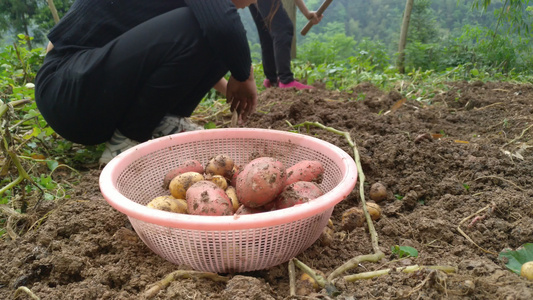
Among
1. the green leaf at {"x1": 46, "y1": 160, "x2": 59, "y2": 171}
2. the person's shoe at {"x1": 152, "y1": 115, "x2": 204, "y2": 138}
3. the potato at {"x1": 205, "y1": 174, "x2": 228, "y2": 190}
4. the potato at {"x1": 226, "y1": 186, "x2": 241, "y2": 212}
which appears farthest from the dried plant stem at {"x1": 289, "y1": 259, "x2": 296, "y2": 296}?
the green leaf at {"x1": 46, "y1": 160, "x2": 59, "y2": 171}

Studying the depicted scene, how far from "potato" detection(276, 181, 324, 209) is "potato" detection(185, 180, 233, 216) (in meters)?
0.17

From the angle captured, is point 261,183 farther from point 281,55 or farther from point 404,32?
point 404,32

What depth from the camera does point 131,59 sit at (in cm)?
170

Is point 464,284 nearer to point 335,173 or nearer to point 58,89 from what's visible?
point 335,173

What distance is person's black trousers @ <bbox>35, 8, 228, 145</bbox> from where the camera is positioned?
170 centimetres

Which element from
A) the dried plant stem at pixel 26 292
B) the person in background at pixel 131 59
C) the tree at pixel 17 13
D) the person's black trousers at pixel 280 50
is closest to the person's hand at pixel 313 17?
the person's black trousers at pixel 280 50

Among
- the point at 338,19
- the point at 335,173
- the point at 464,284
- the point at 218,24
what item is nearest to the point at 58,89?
the point at 218,24

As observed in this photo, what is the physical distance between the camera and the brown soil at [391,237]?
3.14ft

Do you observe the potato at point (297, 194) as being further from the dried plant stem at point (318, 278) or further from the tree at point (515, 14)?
the tree at point (515, 14)

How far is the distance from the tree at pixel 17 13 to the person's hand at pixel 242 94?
5.46 m

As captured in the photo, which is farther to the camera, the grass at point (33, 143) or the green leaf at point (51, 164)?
the green leaf at point (51, 164)

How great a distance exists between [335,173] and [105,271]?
844 millimetres

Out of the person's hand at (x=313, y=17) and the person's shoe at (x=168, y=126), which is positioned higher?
the person's shoe at (x=168, y=126)

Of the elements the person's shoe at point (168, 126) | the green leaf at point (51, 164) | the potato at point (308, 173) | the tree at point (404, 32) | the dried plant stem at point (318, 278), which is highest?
the potato at point (308, 173)
